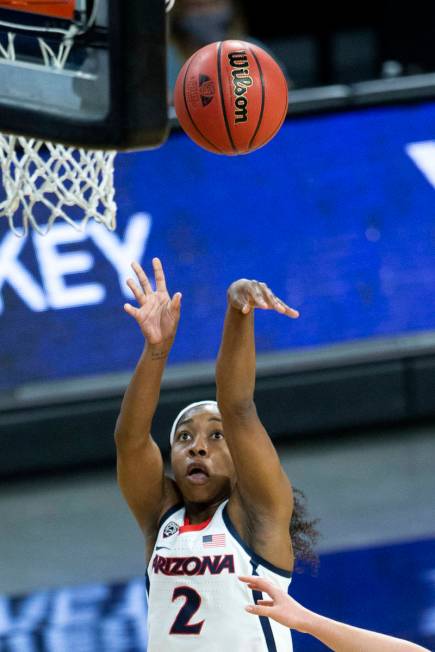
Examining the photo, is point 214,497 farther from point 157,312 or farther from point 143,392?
point 157,312

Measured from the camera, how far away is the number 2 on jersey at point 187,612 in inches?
157

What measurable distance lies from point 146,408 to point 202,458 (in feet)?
0.79

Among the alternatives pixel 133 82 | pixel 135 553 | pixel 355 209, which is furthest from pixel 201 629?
pixel 355 209

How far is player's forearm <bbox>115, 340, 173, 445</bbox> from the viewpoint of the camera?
4.09 metres

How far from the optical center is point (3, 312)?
23.9 feet

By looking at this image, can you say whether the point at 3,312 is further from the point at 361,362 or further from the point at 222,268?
the point at 361,362

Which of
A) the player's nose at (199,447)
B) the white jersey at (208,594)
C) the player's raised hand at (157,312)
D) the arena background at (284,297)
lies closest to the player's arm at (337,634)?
the white jersey at (208,594)

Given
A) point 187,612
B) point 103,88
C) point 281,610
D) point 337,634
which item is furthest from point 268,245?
point 103,88

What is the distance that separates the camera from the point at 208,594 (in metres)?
4.00

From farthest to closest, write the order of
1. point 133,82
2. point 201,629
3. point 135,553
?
point 135,553, point 201,629, point 133,82

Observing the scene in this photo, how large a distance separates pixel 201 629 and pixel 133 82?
5.90 feet

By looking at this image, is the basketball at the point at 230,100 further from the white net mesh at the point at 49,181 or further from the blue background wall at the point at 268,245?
the blue background wall at the point at 268,245

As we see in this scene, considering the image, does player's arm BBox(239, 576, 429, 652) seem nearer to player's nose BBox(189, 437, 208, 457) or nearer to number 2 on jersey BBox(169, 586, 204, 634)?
number 2 on jersey BBox(169, 586, 204, 634)

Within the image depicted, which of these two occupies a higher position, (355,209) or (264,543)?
(264,543)
